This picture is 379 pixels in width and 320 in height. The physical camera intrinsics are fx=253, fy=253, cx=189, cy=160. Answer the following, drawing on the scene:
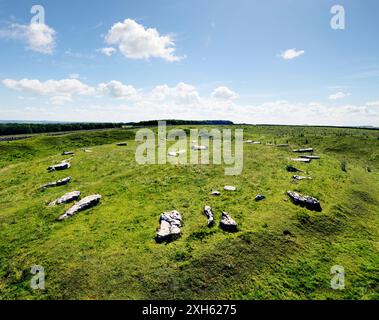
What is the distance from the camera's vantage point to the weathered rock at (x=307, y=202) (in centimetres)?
2172

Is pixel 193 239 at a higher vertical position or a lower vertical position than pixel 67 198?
lower

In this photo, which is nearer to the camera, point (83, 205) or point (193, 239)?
point (193, 239)

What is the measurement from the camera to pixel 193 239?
1745cm

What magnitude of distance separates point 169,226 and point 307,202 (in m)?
12.3

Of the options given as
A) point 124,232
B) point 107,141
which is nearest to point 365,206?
point 124,232

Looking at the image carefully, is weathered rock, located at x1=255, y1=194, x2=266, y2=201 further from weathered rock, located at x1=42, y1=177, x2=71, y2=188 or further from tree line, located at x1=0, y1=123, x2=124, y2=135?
tree line, located at x1=0, y1=123, x2=124, y2=135

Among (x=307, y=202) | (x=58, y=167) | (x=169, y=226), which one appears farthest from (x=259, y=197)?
(x=58, y=167)

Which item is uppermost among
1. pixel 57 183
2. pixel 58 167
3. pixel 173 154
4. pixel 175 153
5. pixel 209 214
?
pixel 175 153

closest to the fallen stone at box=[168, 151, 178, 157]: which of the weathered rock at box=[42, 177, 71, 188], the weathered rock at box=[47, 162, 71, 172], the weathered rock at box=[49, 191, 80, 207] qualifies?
the weathered rock at box=[47, 162, 71, 172]

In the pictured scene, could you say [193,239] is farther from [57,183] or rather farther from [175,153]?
[175,153]

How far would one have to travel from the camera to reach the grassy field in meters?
14.0

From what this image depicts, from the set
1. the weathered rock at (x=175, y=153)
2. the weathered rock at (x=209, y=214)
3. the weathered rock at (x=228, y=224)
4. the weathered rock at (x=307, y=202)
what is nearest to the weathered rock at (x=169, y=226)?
the weathered rock at (x=209, y=214)

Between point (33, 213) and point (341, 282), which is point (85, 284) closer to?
point (33, 213)

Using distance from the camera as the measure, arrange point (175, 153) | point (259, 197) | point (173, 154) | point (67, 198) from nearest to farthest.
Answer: point (259, 197) → point (67, 198) → point (173, 154) → point (175, 153)
